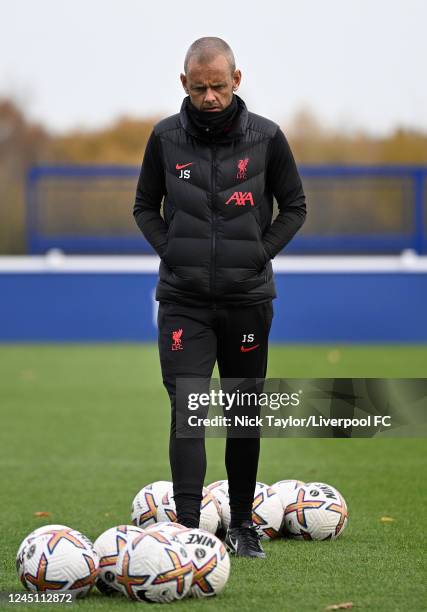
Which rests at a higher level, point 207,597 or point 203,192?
point 203,192

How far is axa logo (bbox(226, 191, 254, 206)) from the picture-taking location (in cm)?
550

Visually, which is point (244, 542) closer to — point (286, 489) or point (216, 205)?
point (286, 489)

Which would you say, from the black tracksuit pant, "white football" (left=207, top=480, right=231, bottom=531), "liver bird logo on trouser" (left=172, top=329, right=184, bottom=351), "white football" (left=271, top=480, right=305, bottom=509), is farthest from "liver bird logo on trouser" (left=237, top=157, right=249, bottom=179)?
"white football" (left=271, top=480, right=305, bottom=509)

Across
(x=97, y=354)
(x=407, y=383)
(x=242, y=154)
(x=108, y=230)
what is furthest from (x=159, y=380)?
(x=242, y=154)

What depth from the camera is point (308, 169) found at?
67.4ft

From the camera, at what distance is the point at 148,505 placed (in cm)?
623

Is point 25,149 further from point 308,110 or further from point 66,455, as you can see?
point 66,455

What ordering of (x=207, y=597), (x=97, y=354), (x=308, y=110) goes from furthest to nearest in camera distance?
(x=308, y=110) → (x=97, y=354) → (x=207, y=597)

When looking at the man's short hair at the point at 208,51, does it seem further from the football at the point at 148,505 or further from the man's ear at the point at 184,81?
the football at the point at 148,505

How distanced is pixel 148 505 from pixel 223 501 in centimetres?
37

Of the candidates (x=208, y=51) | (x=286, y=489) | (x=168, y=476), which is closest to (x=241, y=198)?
(x=208, y=51)

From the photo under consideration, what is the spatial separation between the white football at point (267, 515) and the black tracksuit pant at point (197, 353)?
2.33 feet

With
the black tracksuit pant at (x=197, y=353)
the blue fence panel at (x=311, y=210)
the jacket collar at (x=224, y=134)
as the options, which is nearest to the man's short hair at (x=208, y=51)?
the jacket collar at (x=224, y=134)

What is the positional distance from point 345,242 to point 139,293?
349 cm
